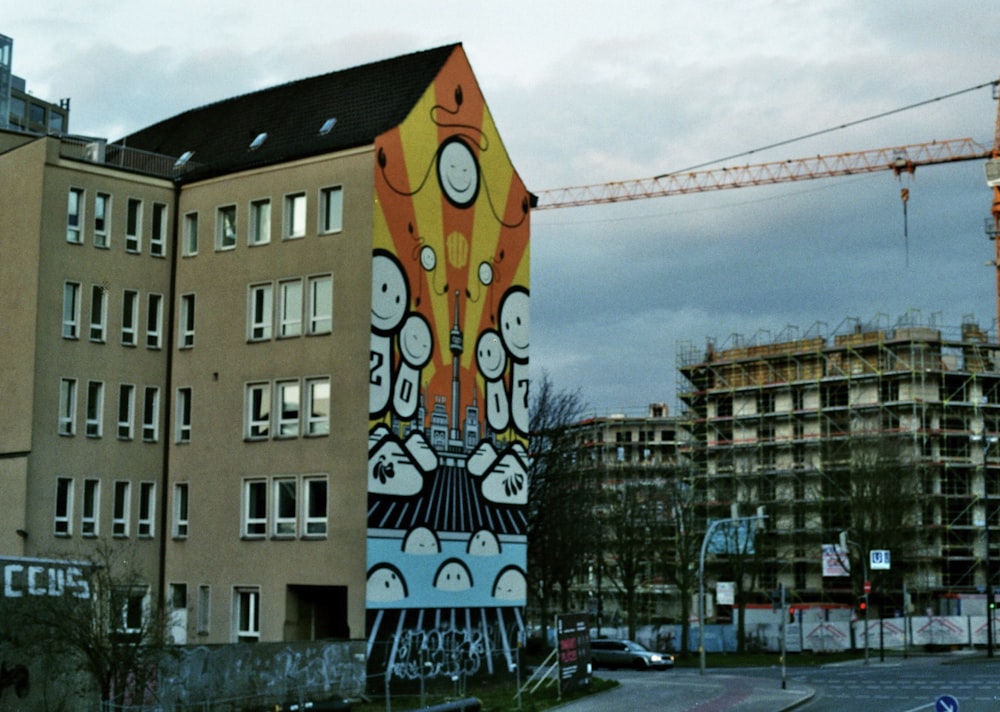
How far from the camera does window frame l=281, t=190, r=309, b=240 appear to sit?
44.1m

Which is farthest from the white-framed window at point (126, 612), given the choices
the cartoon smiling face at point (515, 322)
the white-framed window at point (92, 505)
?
the cartoon smiling face at point (515, 322)

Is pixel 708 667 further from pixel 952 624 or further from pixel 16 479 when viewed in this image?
pixel 16 479

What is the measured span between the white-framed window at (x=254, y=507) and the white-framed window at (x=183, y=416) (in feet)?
11.5

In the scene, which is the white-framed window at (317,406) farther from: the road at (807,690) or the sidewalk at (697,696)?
the road at (807,690)

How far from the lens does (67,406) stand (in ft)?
145

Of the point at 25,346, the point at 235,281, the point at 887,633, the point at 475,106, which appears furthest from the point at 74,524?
the point at 887,633

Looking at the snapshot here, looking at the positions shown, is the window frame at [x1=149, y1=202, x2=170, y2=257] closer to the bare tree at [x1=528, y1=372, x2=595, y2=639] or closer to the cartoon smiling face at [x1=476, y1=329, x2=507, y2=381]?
the cartoon smiling face at [x1=476, y1=329, x2=507, y2=381]

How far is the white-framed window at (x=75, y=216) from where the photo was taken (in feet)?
145

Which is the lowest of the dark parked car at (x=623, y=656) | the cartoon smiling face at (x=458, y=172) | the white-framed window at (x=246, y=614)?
the dark parked car at (x=623, y=656)

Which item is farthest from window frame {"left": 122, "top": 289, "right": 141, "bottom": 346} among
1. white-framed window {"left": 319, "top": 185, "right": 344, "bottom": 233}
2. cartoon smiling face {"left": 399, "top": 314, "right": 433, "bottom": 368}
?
cartoon smiling face {"left": 399, "top": 314, "right": 433, "bottom": 368}

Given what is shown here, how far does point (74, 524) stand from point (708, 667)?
31764 millimetres

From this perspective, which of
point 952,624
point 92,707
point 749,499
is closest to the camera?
point 92,707

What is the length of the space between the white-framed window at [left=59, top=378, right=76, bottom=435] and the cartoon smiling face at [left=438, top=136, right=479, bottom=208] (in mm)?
13406

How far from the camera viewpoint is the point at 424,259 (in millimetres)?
44625
